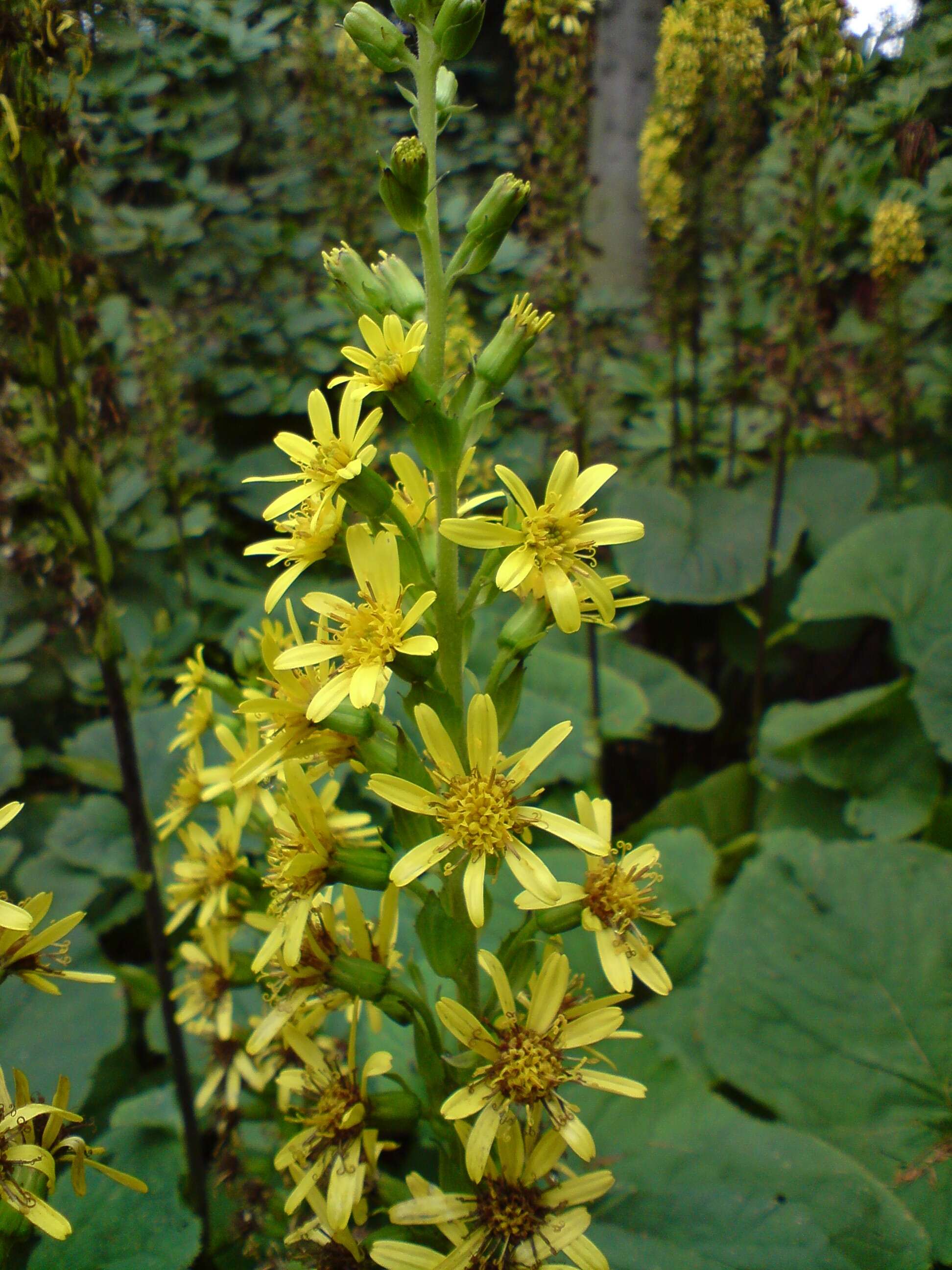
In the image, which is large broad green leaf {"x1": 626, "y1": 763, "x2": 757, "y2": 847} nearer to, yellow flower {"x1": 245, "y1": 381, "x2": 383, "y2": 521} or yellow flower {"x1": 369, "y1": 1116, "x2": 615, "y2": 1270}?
yellow flower {"x1": 369, "y1": 1116, "x2": 615, "y2": 1270}

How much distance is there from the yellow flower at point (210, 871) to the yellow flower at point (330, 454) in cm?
47

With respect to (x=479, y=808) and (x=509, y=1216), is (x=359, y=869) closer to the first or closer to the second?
(x=479, y=808)

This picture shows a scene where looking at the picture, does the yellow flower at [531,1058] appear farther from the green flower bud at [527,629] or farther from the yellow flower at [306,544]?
the yellow flower at [306,544]

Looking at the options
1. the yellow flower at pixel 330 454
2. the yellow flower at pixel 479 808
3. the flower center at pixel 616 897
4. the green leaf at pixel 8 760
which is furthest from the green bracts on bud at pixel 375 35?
the green leaf at pixel 8 760

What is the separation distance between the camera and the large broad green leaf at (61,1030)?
158cm

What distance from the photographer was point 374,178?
134 inches

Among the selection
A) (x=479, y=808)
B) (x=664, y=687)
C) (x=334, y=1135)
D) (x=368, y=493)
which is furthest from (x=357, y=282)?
(x=664, y=687)

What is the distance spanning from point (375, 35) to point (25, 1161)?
125 centimetres

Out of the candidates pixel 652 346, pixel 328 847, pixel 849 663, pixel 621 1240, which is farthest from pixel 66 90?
pixel 652 346

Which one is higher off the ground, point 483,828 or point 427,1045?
point 483,828

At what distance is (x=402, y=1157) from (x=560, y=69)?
2.75m

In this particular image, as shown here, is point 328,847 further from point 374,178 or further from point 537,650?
point 374,178

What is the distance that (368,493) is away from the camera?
1.02 meters

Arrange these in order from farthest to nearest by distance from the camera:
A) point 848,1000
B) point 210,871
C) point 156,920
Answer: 1. point 848,1000
2. point 156,920
3. point 210,871
